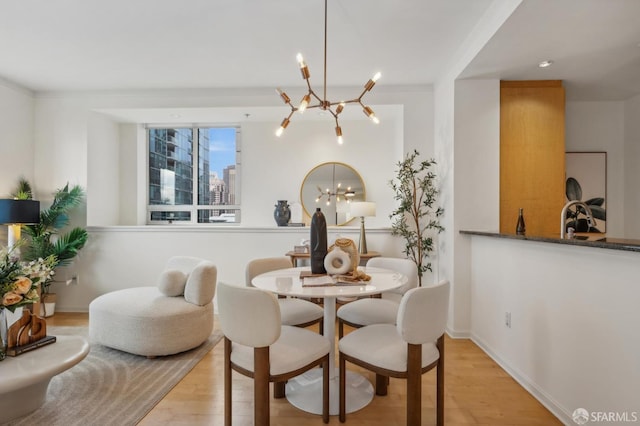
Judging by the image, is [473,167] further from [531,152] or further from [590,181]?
[590,181]

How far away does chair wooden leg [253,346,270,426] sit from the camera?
4.92 feet

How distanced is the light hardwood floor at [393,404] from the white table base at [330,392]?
4 cm

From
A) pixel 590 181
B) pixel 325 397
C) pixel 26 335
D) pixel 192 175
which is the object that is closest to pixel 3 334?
pixel 26 335

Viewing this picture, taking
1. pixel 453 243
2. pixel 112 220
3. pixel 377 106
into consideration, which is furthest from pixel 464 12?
pixel 112 220

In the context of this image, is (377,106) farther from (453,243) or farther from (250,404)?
(250,404)

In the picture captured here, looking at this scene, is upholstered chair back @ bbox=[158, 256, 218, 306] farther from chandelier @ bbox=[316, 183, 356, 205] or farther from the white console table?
chandelier @ bbox=[316, 183, 356, 205]

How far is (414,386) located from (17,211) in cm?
386

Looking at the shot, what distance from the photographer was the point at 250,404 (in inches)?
78.4

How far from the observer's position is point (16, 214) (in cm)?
306

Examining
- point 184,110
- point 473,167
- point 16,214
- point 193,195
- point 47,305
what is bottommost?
point 47,305

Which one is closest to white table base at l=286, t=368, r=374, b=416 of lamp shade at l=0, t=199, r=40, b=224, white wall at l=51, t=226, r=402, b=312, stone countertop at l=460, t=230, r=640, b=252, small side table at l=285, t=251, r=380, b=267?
small side table at l=285, t=251, r=380, b=267

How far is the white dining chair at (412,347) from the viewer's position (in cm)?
152

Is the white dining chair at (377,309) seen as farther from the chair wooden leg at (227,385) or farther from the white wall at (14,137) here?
the white wall at (14,137)

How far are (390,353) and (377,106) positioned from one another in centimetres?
285
